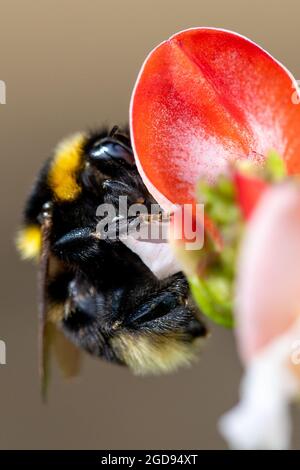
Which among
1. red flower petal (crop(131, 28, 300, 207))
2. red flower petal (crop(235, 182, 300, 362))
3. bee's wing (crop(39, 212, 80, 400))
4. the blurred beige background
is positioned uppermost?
the blurred beige background

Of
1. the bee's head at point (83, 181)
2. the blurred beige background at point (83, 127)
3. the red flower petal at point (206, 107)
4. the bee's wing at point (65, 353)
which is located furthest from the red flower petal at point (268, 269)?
the blurred beige background at point (83, 127)

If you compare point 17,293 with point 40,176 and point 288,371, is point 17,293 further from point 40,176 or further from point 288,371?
point 288,371

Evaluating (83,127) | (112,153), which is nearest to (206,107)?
(112,153)

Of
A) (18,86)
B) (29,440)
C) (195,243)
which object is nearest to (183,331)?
(195,243)

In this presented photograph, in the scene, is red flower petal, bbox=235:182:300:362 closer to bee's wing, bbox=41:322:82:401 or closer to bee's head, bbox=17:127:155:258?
bee's head, bbox=17:127:155:258

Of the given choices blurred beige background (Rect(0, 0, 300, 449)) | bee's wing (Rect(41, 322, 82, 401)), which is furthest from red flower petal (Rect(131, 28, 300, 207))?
blurred beige background (Rect(0, 0, 300, 449))

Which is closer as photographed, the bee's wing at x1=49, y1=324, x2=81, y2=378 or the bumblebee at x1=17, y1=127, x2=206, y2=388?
the bumblebee at x1=17, y1=127, x2=206, y2=388

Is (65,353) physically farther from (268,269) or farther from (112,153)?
(268,269)
